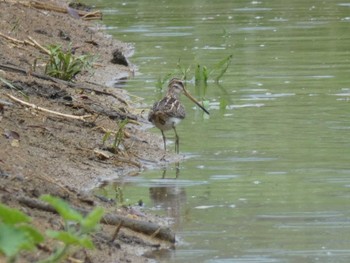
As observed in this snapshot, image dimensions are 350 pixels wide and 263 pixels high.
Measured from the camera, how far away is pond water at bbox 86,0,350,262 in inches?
372

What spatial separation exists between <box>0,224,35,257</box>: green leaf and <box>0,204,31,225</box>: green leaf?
0.11 metres

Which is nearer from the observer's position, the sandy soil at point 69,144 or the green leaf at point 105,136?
the sandy soil at point 69,144

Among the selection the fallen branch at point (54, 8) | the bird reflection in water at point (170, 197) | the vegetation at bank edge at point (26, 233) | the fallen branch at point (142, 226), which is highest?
the vegetation at bank edge at point (26, 233)

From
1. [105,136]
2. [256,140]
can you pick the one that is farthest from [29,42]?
[105,136]

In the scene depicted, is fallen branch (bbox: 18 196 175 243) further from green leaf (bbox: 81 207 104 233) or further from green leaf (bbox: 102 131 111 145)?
green leaf (bbox: 102 131 111 145)

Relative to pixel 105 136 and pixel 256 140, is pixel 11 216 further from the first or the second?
pixel 256 140

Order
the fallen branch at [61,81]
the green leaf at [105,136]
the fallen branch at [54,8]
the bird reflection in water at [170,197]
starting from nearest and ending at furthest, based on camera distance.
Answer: the bird reflection in water at [170,197] → the green leaf at [105,136] → the fallen branch at [61,81] → the fallen branch at [54,8]

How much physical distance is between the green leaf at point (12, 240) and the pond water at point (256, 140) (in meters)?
2.48

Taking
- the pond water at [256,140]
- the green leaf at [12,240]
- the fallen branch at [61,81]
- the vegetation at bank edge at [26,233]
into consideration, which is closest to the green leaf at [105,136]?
the pond water at [256,140]

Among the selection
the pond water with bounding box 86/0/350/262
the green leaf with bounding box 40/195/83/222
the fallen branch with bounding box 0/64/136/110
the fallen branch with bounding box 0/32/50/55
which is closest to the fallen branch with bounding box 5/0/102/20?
the pond water with bounding box 86/0/350/262

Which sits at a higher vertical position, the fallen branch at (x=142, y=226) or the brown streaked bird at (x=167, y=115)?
the fallen branch at (x=142, y=226)

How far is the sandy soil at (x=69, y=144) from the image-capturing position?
29.9 ft

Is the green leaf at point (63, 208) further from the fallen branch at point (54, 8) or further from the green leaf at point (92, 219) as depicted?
the fallen branch at point (54, 8)

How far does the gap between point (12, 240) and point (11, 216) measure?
0.28 meters
